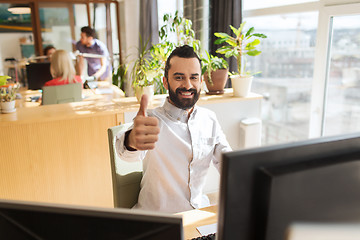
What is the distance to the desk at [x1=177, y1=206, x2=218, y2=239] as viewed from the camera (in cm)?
113

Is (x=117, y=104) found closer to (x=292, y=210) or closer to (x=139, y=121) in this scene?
(x=139, y=121)

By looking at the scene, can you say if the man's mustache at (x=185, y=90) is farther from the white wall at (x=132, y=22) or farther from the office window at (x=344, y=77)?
the white wall at (x=132, y=22)

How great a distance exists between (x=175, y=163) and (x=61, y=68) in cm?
213

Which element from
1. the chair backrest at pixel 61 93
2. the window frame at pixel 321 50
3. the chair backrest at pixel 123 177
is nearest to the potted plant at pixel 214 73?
the window frame at pixel 321 50

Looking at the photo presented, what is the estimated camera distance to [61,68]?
315cm

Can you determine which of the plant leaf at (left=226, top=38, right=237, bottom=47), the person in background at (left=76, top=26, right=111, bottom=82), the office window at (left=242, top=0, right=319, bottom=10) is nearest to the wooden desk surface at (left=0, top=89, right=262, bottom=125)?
the plant leaf at (left=226, top=38, right=237, bottom=47)

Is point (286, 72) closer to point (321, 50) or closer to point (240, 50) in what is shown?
point (321, 50)

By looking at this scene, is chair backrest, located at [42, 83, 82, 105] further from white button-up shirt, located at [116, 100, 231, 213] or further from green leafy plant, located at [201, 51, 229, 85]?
white button-up shirt, located at [116, 100, 231, 213]

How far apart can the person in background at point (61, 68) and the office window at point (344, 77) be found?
235cm

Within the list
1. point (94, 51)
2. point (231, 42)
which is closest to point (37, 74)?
point (94, 51)

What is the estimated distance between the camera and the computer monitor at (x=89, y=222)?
577mm

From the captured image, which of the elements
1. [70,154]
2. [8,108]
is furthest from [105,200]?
[8,108]

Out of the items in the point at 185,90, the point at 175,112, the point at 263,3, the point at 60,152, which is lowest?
the point at 60,152

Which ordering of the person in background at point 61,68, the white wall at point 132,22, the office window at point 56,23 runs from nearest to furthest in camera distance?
the person in background at point 61,68
the white wall at point 132,22
the office window at point 56,23
